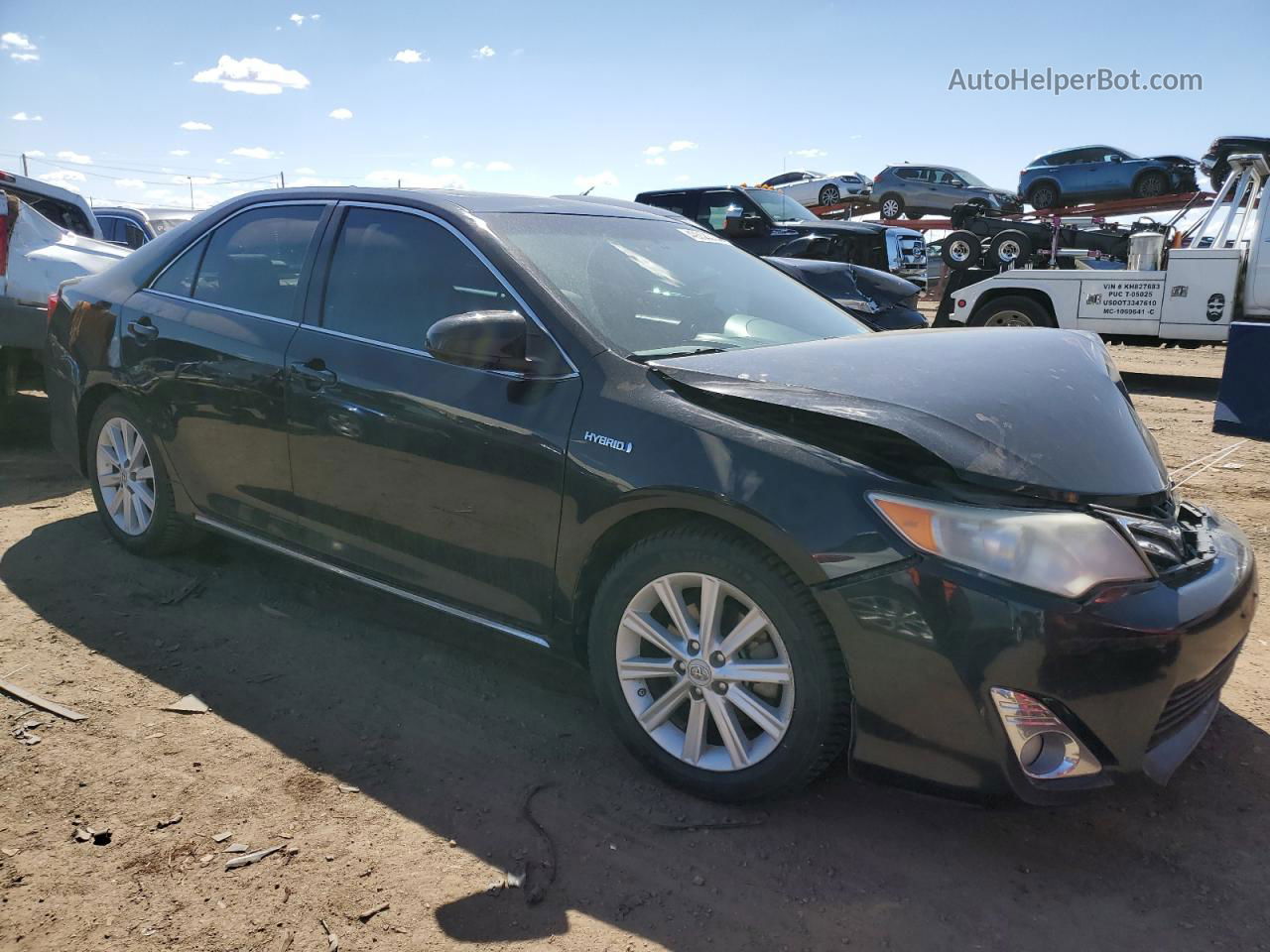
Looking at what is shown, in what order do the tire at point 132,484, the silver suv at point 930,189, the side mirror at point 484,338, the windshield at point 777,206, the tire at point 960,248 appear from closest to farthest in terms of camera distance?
the side mirror at point 484,338
the tire at point 132,484
the tire at point 960,248
the windshield at point 777,206
the silver suv at point 930,189

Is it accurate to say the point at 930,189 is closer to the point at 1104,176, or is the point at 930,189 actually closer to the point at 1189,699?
the point at 1104,176

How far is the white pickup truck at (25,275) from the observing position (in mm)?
6605

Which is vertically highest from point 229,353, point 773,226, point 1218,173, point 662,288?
point 1218,173

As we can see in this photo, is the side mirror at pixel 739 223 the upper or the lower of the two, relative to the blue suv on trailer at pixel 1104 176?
lower

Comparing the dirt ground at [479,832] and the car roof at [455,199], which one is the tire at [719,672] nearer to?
the dirt ground at [479,832]

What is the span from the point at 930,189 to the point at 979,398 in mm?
26294

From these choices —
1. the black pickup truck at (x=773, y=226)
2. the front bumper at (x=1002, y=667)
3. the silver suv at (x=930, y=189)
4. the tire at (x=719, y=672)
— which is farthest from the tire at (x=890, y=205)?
the front bumper at (x=1002, y=667)

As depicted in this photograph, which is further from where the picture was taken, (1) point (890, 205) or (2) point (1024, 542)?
(1) point (890, 205)

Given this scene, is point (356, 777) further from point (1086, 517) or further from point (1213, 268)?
point (1213, 268)

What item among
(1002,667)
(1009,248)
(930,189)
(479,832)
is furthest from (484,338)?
(930,189)

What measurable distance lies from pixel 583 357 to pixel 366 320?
952mm

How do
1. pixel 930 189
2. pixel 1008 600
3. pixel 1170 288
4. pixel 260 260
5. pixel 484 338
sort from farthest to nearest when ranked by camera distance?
pixel 930 189, pixel 1170 288, pixel 260 260, pixel 484 338, pixel 1008 600

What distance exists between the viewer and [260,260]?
4012mm

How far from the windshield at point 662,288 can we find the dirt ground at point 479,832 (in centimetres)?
110
